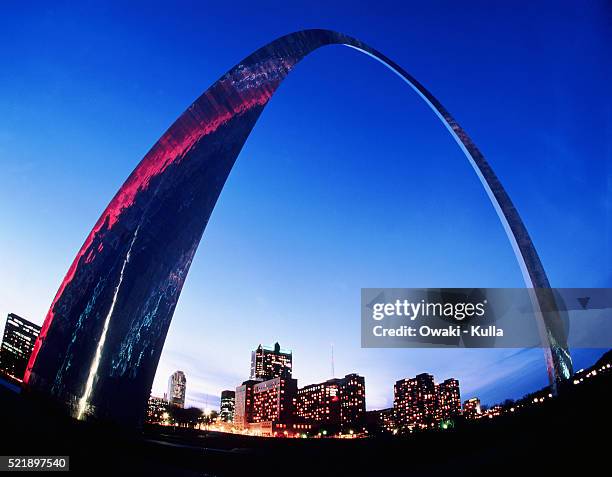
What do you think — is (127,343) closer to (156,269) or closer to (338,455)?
(156,269)

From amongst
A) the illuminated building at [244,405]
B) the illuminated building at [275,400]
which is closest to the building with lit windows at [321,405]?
the illuminated building at [275,400]

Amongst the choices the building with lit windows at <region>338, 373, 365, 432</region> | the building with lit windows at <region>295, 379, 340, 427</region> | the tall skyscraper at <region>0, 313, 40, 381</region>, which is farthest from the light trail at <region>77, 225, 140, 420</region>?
the building with lit windows at <region>338, 373, 365, 432</region>

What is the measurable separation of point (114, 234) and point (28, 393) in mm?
4329

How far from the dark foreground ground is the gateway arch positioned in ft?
11.5

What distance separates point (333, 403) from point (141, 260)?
463ft

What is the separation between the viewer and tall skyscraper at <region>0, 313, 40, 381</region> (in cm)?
3928

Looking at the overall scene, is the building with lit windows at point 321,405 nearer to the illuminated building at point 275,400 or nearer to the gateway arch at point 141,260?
the illuminated building at point 275,400

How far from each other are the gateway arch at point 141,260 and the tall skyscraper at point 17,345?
35.1 meters

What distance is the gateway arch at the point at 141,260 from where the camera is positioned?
9.69m

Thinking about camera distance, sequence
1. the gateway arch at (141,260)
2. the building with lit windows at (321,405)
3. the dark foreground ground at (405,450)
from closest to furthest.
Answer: the dark foreground ground at (405,450), the gateway arch at (141,260), the building with lit windows at (321,405)

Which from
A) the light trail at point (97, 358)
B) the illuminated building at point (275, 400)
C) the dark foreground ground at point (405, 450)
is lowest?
the dark foreground ground at point (405, 450)

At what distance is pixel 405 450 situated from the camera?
19.6 feet

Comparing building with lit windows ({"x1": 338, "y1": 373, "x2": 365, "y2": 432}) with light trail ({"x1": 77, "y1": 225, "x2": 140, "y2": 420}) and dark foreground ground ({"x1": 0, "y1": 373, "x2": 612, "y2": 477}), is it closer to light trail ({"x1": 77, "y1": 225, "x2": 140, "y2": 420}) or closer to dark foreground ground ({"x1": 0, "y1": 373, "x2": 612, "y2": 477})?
light trail ({"x1": 77, "y1": 225, "x2": 140, "y2": 420})

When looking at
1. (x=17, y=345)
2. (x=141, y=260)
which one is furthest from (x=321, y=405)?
(x=141, y=260)
